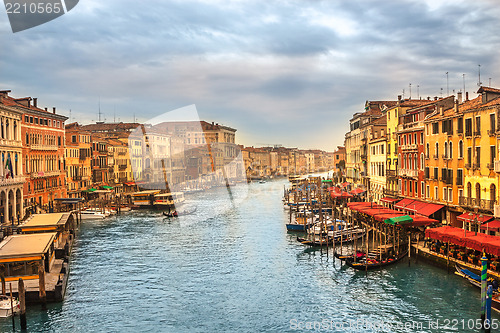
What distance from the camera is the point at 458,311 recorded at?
1568 centimetres

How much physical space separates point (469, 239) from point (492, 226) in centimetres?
222

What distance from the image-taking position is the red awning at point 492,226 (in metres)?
19.5

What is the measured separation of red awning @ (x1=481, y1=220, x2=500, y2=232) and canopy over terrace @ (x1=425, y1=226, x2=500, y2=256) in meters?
0.91

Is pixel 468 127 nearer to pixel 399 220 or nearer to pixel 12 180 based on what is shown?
pixel 399 220

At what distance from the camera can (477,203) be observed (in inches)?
866

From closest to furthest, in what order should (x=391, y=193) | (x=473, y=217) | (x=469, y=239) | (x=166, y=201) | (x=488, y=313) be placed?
(x=488, y=313) < (x=469, y=239) < (x=473, y=217) < (x=391, y=193) < (x=166, y=201)

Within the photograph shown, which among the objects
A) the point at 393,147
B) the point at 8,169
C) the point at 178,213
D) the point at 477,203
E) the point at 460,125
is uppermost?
the point at 460,125

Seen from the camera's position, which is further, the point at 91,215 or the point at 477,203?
the point at 91,215

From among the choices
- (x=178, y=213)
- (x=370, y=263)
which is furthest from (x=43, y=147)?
(x=370, y=263)

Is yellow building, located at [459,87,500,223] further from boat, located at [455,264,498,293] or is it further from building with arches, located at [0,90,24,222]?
building with arches, located at [0,90,24,222]

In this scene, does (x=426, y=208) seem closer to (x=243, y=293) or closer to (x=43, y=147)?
(x=243, y=293)

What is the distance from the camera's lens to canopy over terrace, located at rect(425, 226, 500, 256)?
17047mm

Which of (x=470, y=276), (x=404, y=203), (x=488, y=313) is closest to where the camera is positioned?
(x=488, y=313)

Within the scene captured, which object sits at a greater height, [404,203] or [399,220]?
[404,203]
